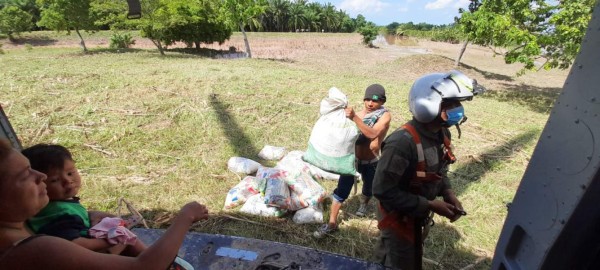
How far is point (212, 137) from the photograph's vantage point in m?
6.17

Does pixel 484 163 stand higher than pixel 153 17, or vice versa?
pixel 153 17

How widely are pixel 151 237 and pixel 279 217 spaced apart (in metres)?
1.71

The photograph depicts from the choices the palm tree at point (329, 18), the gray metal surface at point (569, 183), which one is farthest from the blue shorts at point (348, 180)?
the palm tree at point (329, 18)

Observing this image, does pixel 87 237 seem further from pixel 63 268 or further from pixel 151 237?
pixel 151 237

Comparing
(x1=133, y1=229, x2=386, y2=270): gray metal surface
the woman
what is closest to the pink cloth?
the woman

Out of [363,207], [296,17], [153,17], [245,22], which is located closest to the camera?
[363,207]

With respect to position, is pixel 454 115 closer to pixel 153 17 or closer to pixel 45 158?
pixel 45 158

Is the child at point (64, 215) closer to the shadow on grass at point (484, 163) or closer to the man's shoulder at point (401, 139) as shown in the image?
the man's shoulder at point (401, 139)

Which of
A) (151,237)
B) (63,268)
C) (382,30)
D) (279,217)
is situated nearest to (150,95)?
(279,217)

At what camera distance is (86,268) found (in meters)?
1.01

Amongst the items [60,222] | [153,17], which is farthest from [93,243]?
[153,17]

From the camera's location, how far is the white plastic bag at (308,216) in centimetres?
374

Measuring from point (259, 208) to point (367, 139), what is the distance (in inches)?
61.0

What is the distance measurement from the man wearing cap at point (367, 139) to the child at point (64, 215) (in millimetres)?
2257
